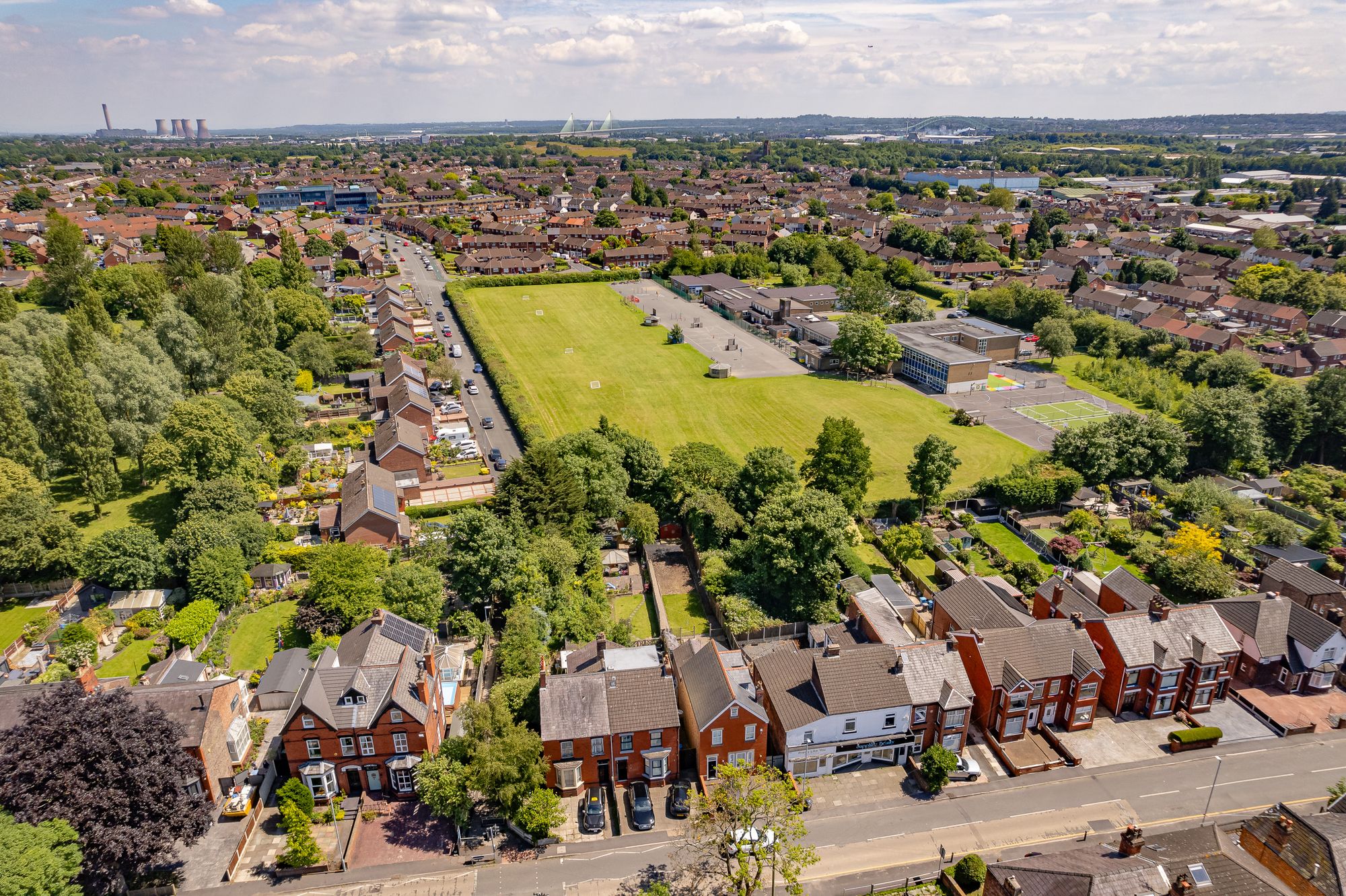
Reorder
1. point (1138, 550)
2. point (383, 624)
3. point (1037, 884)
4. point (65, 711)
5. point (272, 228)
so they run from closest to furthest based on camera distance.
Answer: point (1037, 884) → point (65, 711) → point (383, 624) → point (1138, 550) → point (272, 228)

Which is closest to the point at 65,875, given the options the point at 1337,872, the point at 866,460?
the point at 1337,872

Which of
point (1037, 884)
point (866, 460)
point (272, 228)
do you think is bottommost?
point (1037, 884)

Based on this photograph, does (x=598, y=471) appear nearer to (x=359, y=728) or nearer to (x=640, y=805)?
(x=359, y=728)

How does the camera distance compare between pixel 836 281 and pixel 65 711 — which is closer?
pixel 65 711

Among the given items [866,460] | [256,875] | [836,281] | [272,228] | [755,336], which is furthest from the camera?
[272,228]

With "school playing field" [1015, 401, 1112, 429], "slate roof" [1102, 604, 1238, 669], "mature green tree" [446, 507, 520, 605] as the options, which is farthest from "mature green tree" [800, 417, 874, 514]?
"school playing field" [1015, 401, 1112, 429]

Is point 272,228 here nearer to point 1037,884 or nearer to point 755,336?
point 755,336

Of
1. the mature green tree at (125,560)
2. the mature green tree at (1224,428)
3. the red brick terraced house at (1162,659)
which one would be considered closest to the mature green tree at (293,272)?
the mature green tree at (125,560)

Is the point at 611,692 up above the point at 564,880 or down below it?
above
